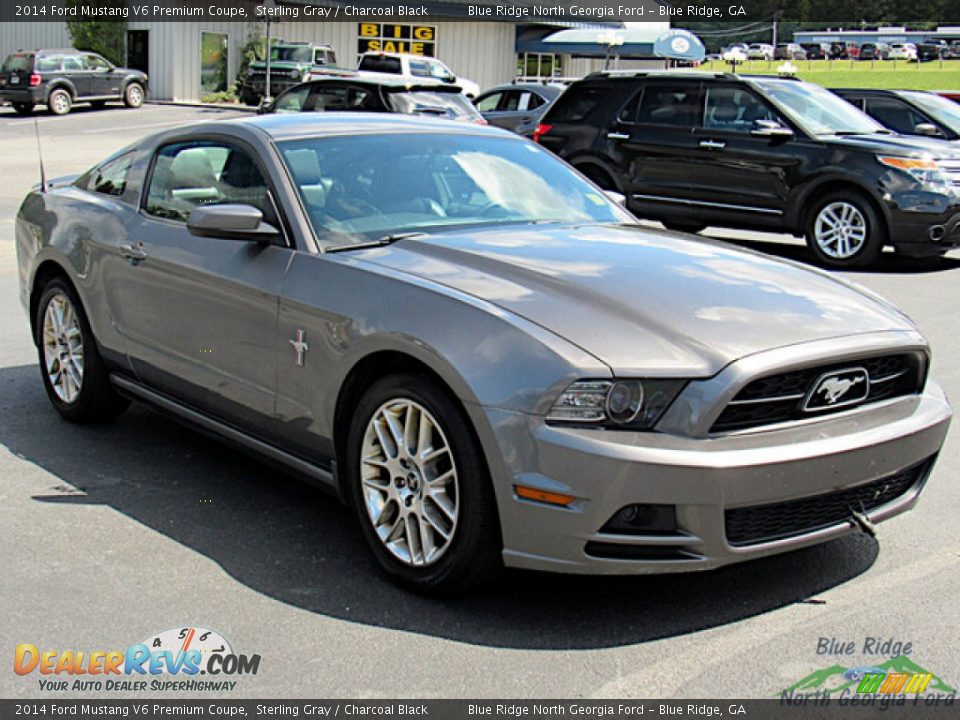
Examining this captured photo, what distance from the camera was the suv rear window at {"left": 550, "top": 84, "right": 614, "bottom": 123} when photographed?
564 inches

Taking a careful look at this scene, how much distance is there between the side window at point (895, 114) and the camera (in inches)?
676

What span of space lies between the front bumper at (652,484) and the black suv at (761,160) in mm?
8775

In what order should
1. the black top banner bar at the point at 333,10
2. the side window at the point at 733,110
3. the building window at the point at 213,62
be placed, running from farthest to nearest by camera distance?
the building window at the point at 213,62 < the black top banner bar at the point at 333,10 < the side window at the point at 733,110

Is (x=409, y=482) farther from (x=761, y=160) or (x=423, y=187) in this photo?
(x=761, y=160)

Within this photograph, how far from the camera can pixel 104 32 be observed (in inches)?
1667

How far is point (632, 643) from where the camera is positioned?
148 inches

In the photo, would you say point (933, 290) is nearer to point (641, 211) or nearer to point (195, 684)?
point (641, 211)

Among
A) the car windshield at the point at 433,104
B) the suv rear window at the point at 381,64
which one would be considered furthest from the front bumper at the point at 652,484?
the suv rear window at the point at 381,64

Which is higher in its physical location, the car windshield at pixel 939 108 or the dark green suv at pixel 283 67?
the dark green suv at pixel 283 67

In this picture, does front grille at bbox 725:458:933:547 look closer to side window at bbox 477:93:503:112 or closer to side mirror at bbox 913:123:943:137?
side mirror at bbox 913:123:943:137

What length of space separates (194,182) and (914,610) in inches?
136

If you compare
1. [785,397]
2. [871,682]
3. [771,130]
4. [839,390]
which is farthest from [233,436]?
[771,130]

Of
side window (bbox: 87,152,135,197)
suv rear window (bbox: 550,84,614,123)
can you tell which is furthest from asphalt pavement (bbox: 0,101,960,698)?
suv rear window (bbox: 550,84,614,123)

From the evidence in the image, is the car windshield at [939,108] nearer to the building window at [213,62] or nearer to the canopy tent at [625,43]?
the canopy tent at [625,43]
